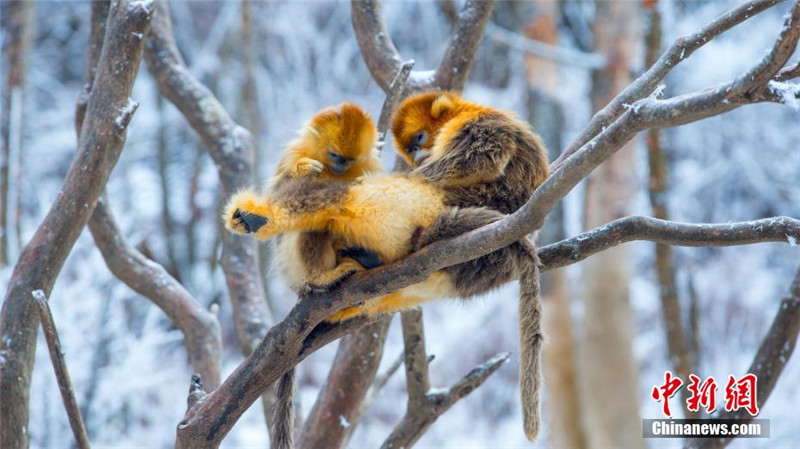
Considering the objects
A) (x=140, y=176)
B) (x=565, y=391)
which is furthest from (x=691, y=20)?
(x=140, y=176)

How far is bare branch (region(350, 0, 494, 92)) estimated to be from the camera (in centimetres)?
399

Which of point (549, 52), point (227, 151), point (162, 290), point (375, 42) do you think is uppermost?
point (549, 52)

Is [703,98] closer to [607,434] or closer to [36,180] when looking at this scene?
[607,434]

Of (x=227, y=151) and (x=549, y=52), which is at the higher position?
(x=549, y=52)

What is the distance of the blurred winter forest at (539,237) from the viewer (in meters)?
6.96

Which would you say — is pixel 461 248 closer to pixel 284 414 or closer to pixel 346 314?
pixel 346 314

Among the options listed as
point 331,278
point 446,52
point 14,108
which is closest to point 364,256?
point 331,278

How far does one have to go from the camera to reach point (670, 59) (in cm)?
254

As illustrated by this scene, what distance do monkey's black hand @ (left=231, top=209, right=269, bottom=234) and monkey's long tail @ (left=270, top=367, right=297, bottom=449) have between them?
574 mm

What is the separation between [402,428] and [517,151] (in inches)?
61.1

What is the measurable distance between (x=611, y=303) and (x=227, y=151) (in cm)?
515

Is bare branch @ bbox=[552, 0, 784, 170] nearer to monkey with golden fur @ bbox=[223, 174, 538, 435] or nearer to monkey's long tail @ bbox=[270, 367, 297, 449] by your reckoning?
monkey with golden fur @ bbox=[223, 174, 538, 435]

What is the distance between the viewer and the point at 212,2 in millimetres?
11055

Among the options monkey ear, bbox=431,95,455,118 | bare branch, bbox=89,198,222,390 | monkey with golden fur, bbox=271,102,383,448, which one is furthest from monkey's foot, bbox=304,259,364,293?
bare branch, bbox=89,198,222,390
